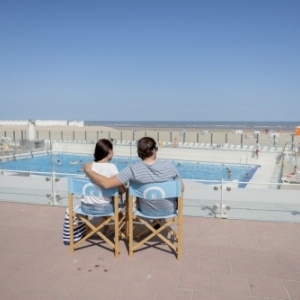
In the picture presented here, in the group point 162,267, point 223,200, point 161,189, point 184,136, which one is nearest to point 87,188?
point 161,189

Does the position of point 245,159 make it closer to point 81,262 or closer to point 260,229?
point 260,229

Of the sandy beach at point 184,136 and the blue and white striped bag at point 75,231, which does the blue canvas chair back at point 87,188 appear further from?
the sandy beach at point 184,136

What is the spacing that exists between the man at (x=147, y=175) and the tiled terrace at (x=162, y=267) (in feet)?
1.78

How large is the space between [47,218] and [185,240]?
2084 millimetres

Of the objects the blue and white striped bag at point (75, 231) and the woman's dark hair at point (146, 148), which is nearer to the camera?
the woman's dark hair at point (146, 148)

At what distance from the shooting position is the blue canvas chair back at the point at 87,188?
9.25ft

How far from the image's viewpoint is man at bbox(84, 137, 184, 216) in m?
2.71

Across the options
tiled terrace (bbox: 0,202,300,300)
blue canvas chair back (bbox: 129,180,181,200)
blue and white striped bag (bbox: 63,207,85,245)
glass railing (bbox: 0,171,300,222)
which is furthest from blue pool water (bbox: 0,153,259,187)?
blue canvas chair back (bbox: 129,180,181,200)

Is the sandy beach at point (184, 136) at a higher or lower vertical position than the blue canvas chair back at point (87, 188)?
lower

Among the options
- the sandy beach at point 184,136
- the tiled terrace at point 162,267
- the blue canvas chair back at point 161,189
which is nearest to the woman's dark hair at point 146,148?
the blue canvas chair back at point 161,189

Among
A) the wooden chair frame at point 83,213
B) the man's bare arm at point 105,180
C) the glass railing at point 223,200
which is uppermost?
the man's bare arm at point 105,180

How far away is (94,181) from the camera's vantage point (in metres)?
2.78

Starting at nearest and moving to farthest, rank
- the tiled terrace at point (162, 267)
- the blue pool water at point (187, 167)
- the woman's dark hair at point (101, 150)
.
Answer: the tiled terrace at point (162, 267) < the woman's dark hair at point (101, 150) < the blue pool water at point (187, 167)

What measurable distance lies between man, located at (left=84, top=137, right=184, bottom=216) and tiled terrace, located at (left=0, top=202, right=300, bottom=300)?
54 cm
